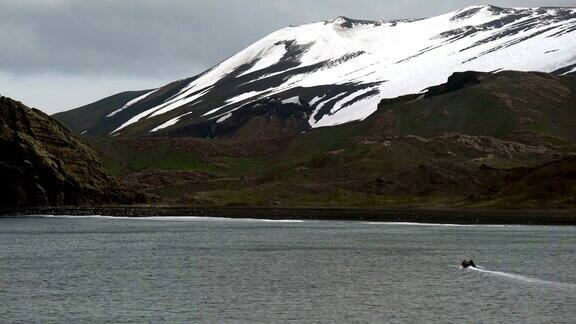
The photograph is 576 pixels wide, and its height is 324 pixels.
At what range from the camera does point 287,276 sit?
93.8m

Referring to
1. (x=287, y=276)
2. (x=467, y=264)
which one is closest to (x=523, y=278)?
(x=467, y=264)

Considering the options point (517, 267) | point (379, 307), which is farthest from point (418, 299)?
point (517, 267)

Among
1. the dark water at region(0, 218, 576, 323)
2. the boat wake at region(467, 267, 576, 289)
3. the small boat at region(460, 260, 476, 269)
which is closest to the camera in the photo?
the dark water at region(0, 218, 576, 323)

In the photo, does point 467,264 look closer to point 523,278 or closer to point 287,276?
point 523,278

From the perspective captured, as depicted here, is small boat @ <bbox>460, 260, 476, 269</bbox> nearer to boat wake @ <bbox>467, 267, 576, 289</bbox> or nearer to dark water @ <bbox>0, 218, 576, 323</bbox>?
boat wake @ <bbox>467, 267, 576, 289</bbox>

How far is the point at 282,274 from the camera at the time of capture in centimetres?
9569

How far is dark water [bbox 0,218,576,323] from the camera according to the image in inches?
2768

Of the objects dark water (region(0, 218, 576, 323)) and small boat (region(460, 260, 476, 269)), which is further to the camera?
small boat (region(460, 260, 476, 269))

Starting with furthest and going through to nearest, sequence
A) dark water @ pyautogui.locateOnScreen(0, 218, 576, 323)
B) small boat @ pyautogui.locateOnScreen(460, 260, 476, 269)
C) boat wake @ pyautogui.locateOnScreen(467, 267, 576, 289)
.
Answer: small boat @ pyautogui.locateOnScreen(460, 260, 476, 269) → boat wake @ pyautogui.locateOnScreen(467, 267, 576, 289) → dark water @ pyautogui.locateOnScreen(0, 218, 576, 323)

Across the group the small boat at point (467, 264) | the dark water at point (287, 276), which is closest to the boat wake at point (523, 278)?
the dark water at point (287, 276)

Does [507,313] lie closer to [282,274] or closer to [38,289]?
[282,274]

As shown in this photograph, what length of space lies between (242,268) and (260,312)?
31825mm

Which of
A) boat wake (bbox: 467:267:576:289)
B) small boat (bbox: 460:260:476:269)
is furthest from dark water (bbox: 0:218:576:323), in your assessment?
small boat (bbox: 460:260:476:269)

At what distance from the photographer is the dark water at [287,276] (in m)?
70.3
